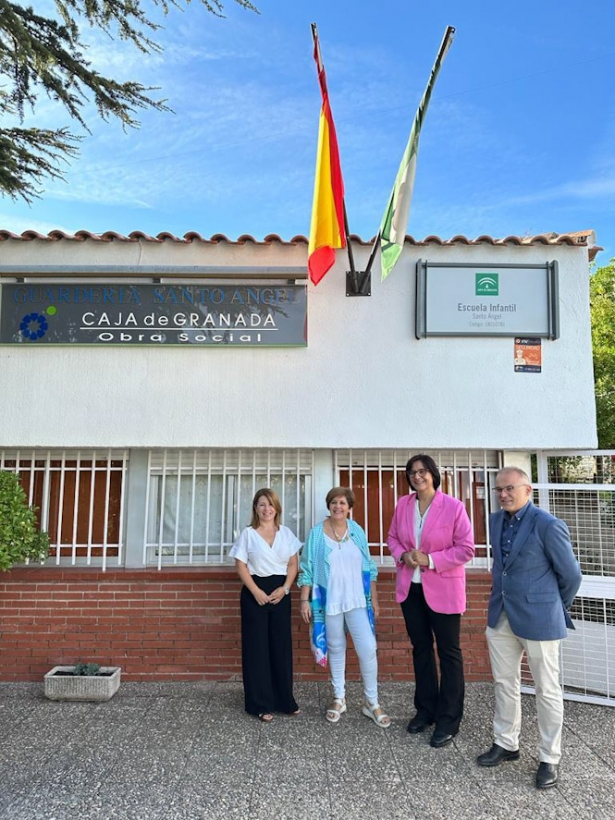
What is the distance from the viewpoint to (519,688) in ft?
11.0

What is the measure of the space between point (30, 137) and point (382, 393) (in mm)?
4150

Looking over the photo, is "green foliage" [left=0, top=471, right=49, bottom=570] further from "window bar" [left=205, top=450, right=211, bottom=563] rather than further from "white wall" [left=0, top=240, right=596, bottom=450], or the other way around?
"window bar" [left=205, top=450, right=211, bottom=563]

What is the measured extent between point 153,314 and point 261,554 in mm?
2238

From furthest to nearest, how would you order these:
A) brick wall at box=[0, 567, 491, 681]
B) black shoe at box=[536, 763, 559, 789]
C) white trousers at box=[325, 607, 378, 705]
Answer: brick wall at box=[0, 567, 491, 681] < white trousers at box=[325, 607, 378, 705] < black shoe at box=[536, 763, 559, 789]

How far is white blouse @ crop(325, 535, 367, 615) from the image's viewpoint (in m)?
3.91

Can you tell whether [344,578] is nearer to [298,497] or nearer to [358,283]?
[298,497]

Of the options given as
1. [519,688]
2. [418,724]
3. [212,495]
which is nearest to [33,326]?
[212,495]

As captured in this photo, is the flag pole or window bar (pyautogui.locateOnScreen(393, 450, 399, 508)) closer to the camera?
the flag pole

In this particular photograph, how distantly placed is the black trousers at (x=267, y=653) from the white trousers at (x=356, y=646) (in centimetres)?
34

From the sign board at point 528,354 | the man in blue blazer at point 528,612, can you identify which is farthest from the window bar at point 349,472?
the man in blue blazer at point 528,612

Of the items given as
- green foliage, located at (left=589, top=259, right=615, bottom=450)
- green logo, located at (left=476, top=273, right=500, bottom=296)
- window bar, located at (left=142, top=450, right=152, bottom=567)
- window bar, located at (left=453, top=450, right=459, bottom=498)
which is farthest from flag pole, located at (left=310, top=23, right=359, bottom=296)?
green foliage, located at (left=589, top=259, right=615, bottom=450)

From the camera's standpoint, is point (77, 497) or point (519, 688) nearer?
point (519, 688)

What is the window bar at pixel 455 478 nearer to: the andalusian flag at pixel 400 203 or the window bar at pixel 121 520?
the andalusian flag at pixel 400 203

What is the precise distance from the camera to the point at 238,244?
488cm
